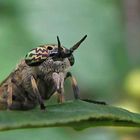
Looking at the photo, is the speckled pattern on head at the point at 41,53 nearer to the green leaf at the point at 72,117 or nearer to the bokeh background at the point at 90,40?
the green leaf at the point at 72,117

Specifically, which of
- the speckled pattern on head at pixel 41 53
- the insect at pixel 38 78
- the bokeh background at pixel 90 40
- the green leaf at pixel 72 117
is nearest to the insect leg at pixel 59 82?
the insect at pixel 38 78

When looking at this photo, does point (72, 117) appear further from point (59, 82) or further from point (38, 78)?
point (38, 78)

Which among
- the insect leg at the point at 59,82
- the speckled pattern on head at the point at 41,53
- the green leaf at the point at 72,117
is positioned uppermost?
the speckled pattern on head at the point at 41,53

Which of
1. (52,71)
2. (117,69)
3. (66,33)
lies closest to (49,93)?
(52,71)

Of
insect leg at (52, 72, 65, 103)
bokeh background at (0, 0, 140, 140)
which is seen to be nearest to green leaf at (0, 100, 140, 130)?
insect leg at (52, 72, 65, 103)

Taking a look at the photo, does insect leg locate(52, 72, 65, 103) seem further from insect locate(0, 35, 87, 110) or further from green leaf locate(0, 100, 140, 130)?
green leaf locate(0, 100, 140, 130)

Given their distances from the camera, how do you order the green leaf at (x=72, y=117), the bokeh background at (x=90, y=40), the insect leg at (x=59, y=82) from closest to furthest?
the green leaf at (x=72, y=117) < the insect leg at (x=59, y=82) < the bokeh background at (x=90, y=40)

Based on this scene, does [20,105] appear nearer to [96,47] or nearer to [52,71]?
[52,71]

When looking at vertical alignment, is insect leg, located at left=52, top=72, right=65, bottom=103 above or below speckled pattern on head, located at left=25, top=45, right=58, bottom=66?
below
